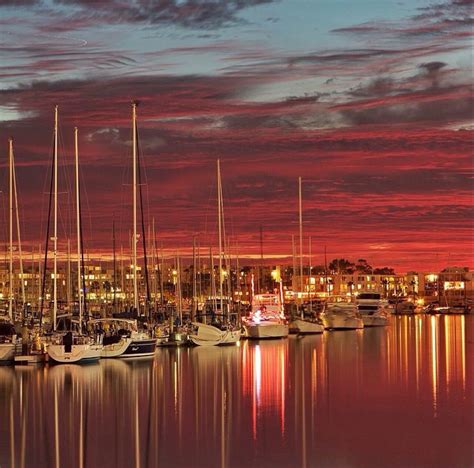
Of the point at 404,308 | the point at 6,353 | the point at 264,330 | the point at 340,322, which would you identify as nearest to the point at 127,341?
the point at 6,353

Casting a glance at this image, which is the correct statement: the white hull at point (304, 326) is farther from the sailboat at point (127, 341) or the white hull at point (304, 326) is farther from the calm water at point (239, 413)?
the sailboat at point (127, 341)

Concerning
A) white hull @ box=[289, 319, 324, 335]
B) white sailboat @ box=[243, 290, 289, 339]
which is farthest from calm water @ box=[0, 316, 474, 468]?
white hull @ box=[289, 319, 324, 335]

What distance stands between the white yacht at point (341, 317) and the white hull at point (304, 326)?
1053 cm

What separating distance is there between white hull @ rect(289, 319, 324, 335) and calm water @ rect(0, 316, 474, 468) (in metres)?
22.9

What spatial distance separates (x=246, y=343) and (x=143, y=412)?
114ft

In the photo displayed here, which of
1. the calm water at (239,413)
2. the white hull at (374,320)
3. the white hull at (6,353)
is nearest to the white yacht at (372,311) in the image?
the white hull at (374,320)

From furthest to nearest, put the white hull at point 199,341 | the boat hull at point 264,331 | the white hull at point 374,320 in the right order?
the white hull at point 374,320 < the boat hull at point 264,331 < the white hull at point 199,341

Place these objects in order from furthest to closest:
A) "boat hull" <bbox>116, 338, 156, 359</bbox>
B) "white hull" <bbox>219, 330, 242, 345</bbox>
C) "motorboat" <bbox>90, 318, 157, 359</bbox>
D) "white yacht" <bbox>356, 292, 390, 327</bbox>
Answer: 1. "white yacht" <bbox>356, 292, 390, 327</bbox>
2. "white hull" <bbox>219, 330, 242, 345</bbox>
3. "boat hull" <bbox>116, 338, 156, 359</bbox>
4. "motorboat" <bbox>90, 318, 157, 359</bbox>

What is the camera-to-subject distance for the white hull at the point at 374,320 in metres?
104

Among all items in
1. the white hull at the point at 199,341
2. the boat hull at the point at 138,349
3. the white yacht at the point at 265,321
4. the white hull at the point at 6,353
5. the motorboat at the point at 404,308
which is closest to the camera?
the white hull at the point at 6,353

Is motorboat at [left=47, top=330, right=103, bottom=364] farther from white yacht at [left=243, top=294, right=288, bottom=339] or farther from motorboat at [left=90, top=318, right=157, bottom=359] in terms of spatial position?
white yacht at [left=243, top=294, right=288, bottom=339]

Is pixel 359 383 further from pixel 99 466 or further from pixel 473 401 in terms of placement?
pixel 99 466

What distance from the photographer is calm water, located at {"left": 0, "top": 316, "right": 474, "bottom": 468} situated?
25703 millimetres

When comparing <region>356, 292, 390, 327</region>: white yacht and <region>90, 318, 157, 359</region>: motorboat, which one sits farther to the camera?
<region>356, 292, 390, 327</region>: white yacht
